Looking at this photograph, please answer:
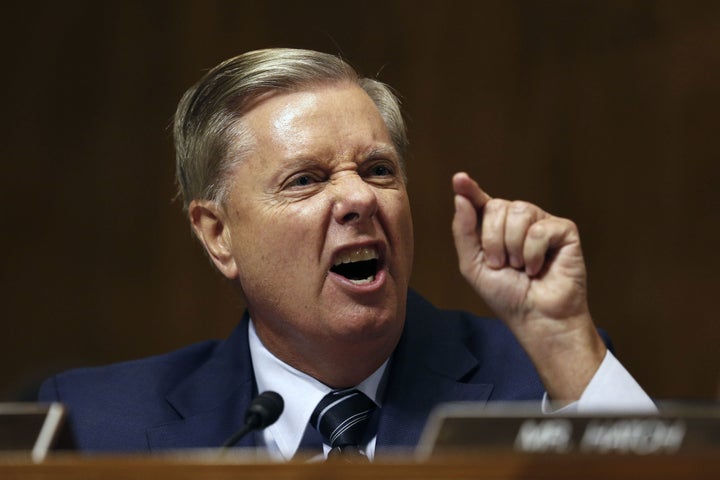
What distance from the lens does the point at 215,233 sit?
8.25 ft

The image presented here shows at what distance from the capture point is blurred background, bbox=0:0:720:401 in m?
3.70

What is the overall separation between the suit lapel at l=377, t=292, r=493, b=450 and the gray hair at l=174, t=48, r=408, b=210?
1.30 ft

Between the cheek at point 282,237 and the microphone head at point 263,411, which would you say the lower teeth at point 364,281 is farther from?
the microphone head at point 263,411

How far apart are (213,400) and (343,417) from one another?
0.31 m

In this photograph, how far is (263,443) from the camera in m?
2.25

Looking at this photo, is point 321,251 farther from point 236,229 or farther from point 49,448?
point 49,448

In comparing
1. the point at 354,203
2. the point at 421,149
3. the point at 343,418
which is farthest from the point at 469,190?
the point at 421,149

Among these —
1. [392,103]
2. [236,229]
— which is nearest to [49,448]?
[236,229]

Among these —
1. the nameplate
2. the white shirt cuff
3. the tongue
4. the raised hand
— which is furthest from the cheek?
the nameplate

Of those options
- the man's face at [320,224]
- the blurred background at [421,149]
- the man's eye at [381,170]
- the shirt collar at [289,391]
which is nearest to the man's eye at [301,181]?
the man's face at [320,224]

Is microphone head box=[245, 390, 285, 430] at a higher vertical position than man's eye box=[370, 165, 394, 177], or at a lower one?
lower

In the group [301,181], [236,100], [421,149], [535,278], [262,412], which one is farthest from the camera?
[421,149]

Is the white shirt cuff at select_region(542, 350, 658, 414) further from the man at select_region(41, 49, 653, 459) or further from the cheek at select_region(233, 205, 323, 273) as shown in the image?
the cheek at select_region(233, 205, 323, 273)

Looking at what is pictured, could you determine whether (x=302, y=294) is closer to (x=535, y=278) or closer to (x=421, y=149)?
(x=535, y=278)
